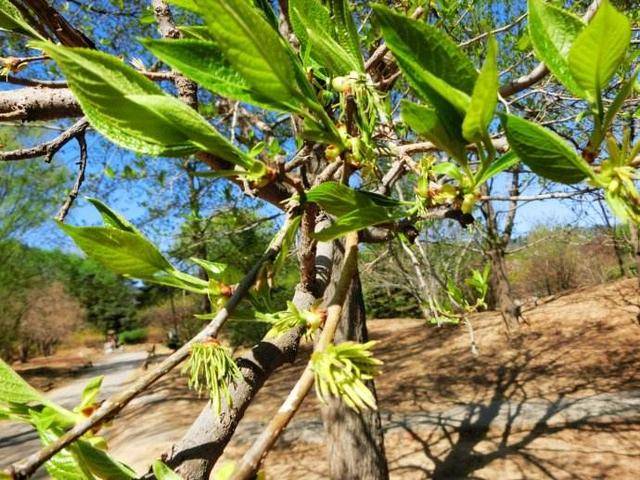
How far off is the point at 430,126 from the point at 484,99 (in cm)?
6

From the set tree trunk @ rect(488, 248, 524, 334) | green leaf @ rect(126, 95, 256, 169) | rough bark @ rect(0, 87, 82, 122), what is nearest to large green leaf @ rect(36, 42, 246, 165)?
green leaf @ rect(126, 95, 256, 169)

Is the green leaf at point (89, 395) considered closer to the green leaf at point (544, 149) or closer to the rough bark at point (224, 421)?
the rough bark at point (224, 421)

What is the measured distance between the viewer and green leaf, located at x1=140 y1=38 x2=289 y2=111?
0.31 meters

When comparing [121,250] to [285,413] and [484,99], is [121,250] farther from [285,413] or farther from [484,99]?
[484,99]

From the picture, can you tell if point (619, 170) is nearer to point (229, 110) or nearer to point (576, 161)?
point (576, 161)

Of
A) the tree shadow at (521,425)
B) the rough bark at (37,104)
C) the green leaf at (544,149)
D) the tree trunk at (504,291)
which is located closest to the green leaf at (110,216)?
the green leaf at (544,149)

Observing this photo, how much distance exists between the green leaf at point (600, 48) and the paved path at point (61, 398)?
3256 mm

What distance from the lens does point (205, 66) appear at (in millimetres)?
322

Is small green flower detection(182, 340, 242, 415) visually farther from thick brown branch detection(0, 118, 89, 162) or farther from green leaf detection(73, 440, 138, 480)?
thick brown branch detection(0, 118, 89, 162)

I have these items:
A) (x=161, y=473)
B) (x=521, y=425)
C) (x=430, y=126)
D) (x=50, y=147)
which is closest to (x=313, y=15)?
(x=430, y=126)

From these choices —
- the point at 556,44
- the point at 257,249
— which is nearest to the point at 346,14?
the point at 556,44

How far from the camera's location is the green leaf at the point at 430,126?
0.31 meters

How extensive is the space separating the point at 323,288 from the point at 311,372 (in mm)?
378

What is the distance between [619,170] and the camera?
314mm
